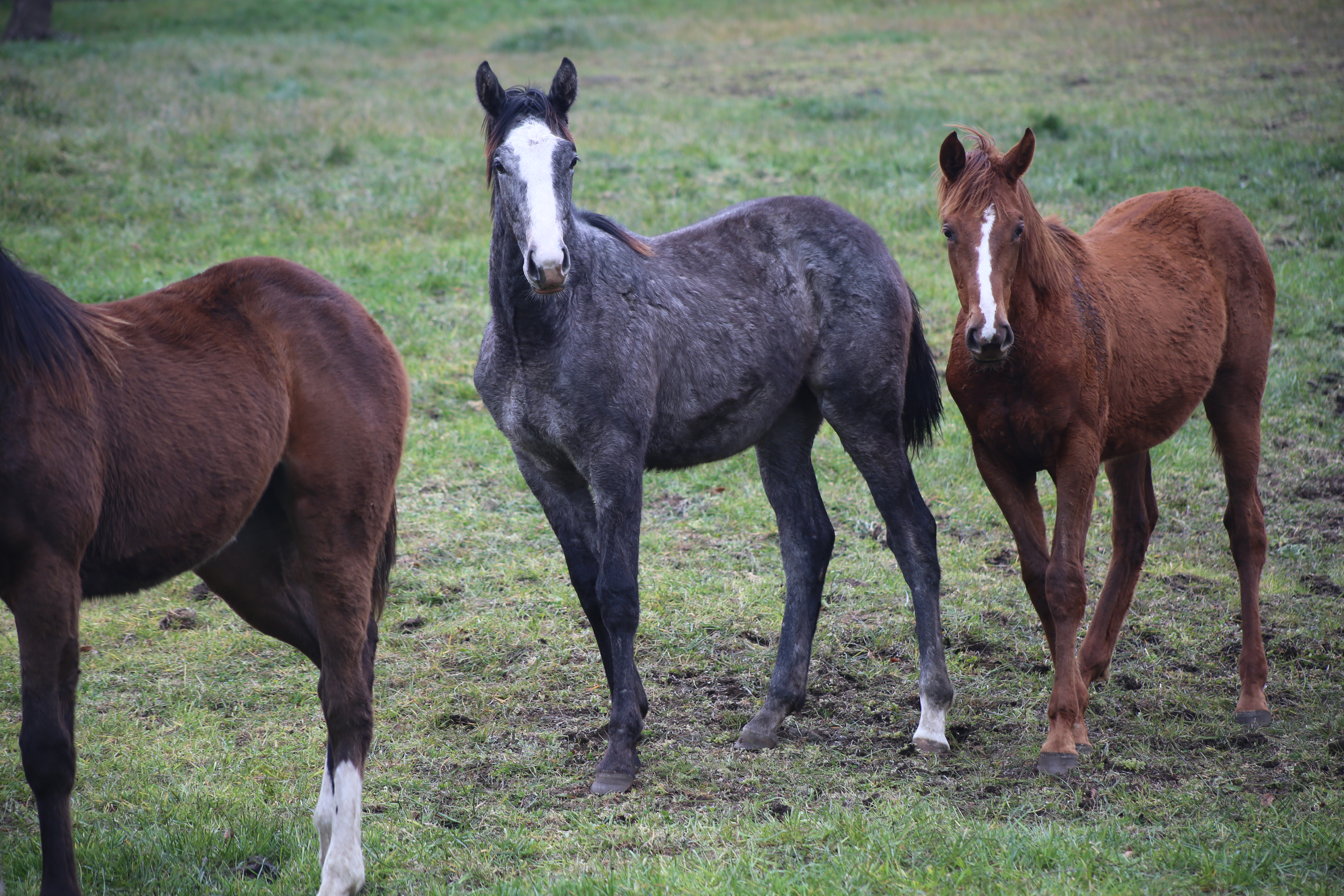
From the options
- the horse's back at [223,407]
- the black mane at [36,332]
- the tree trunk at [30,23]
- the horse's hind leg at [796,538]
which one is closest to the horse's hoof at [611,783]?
the horse's hind leg at [796,538]

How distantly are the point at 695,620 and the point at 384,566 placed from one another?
6.79 ft

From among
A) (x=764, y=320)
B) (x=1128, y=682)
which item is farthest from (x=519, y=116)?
(x=1128, y=682)

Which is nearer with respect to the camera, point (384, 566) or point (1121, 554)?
point (384, 566)

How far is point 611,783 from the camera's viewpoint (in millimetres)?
4176

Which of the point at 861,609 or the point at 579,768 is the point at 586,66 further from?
the point at 579,768

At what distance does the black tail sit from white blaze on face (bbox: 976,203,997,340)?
1012mm

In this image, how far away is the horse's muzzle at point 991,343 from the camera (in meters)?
4.04

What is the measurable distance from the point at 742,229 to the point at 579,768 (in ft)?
8.33

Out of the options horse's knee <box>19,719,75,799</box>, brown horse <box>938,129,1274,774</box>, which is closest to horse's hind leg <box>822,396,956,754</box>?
brown horse <box>938,129,1274,774</box>

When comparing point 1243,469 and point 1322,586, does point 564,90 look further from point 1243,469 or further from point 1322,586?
point 1322,586

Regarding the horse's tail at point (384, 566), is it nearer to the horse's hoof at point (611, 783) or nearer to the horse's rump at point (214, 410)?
the horse's rump at point (214, 410)

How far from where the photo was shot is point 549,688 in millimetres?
5129

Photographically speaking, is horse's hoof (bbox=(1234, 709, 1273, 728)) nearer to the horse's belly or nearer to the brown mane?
the horse's belly

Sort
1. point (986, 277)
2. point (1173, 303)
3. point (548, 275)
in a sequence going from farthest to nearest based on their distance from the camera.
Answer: point (1173, 303), point (986, 277), point (548, 275)
